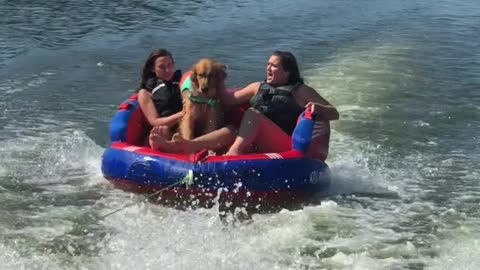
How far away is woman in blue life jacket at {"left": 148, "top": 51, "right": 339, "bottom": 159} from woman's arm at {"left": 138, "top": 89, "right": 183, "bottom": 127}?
0.87 feet

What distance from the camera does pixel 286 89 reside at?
16.7 ft

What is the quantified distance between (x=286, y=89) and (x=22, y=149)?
2.31 metres

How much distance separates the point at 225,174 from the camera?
4699 mm

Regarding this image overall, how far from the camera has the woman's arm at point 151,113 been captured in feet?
16.9

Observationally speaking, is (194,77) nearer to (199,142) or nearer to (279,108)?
(199,142)

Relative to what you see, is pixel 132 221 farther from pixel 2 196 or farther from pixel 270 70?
pixel 270 70

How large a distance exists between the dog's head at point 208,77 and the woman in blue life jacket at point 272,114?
158mm

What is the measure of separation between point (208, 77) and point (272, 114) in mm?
564

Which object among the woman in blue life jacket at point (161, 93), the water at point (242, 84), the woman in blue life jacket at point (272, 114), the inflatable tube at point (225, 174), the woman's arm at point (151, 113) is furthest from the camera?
the woman in blue life jacket at point (161, 93)

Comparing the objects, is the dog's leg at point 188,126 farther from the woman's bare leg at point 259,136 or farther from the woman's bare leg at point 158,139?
the woman's bare leg at point 259,136

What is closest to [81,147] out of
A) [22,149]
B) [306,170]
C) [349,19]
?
[22,149]

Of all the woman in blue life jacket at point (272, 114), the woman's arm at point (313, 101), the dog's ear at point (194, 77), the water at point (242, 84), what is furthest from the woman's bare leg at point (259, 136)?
the water at point (242, 84)

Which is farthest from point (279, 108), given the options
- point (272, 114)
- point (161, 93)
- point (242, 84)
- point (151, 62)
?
point (242, 84)

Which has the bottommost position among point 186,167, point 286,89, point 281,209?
point 281,209
